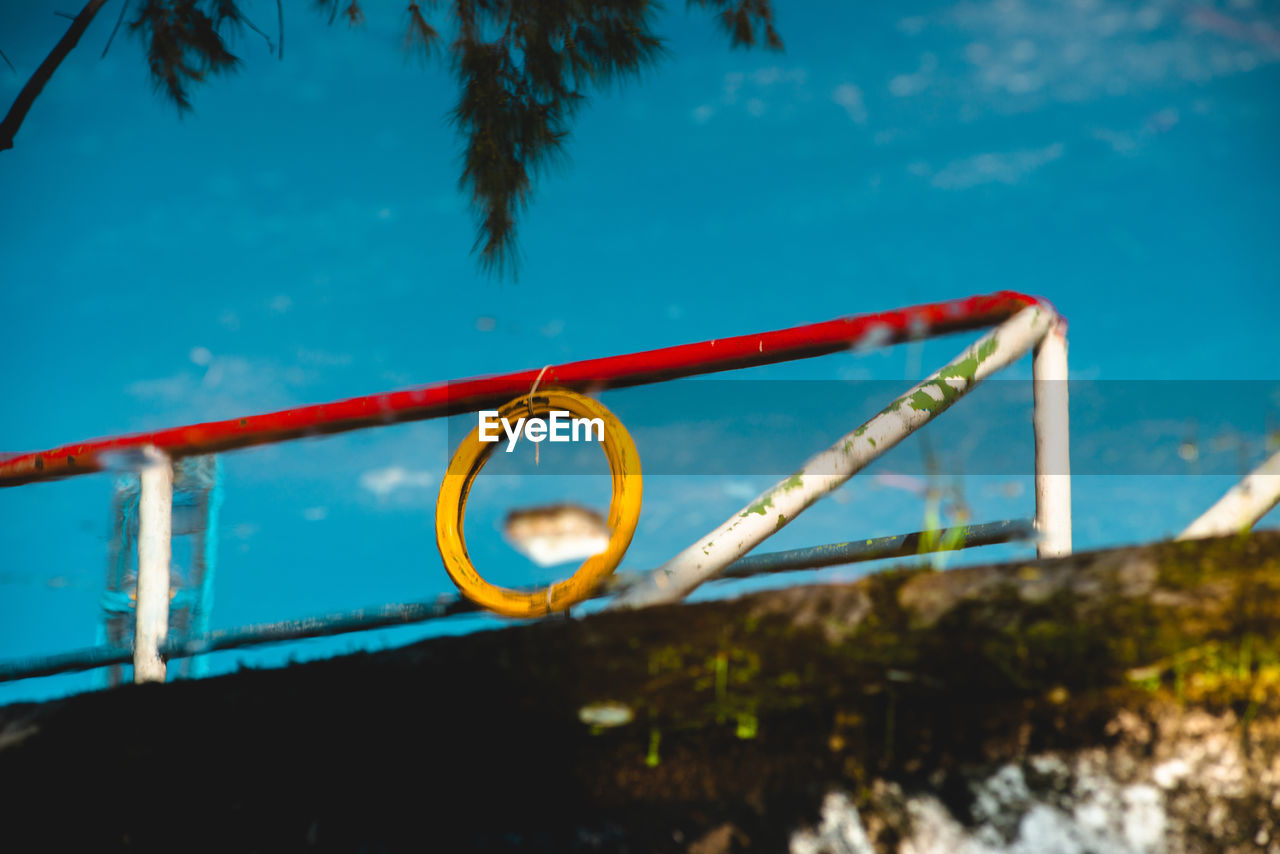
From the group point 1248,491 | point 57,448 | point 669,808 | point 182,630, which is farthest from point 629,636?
point 57,448

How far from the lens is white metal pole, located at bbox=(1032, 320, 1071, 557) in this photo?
149cm

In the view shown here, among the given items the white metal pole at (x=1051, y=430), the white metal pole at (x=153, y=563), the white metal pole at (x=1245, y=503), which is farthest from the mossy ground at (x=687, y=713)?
the white metal pole at (x=153, y=563)

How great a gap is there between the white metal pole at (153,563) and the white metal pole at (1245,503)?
1.72 meters

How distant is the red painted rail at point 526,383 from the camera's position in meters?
1.52

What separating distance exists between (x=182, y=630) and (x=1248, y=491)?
1805 mm

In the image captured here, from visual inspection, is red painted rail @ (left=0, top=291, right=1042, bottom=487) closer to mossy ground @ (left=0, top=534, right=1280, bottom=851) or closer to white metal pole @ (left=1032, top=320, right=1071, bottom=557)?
white metal pole @ (left=1032, top=320, right=1071, bottom=557)

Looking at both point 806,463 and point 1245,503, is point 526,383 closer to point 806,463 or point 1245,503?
point 806,463

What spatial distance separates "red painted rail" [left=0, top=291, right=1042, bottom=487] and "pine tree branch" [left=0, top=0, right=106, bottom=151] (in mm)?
3705

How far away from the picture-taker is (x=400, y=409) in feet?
5.72

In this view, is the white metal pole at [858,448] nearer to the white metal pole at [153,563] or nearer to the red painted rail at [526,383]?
the red painted rail at [526,383]

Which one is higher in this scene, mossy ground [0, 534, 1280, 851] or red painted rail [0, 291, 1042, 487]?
red painted rail [0, 291, 1042, 487]

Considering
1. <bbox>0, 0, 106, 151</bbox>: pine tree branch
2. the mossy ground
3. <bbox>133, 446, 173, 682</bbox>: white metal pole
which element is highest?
<bbox>0, 0, 106, 151</bbox>: pine tree branch

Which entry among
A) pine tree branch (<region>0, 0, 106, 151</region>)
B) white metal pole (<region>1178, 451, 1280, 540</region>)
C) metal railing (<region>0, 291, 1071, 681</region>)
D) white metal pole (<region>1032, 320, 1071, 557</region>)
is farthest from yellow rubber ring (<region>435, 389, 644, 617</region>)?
pine tree branch (<region>0, 0, 106, 151</region>)

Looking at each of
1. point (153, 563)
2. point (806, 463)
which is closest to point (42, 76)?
point (153, 563)
